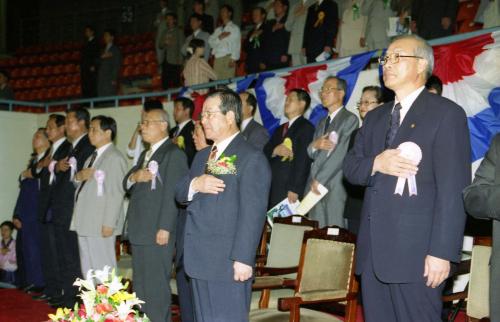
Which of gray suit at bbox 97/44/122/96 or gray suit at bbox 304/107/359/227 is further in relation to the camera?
gray suit at bbox 97/44/122/96

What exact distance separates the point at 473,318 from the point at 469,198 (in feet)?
2.12

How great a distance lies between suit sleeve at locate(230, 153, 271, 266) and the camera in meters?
2.59

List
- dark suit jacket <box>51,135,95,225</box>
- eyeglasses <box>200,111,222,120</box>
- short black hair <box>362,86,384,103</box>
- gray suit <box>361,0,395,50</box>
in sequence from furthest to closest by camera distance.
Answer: gray suit <box>361,0,395,50</box> < dark suit jacket <box>51,135,95,225</box> < short black hair <box>362,86,384,103</box> < eyeglasses <box>200,111,222,120</box>

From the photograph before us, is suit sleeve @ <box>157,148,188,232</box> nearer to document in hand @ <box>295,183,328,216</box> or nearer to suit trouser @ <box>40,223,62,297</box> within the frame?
document in hand @ <box>295,183,328,216</box>

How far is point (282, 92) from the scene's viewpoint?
5.70 meters

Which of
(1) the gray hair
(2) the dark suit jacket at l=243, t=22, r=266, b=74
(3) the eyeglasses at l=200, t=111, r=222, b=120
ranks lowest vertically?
(3) the eyeglasses at l=200, t=111, r=222, b=120

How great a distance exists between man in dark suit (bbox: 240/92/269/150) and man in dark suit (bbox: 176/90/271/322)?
7.28 feet

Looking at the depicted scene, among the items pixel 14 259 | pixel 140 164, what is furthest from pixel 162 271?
pixel 14 259

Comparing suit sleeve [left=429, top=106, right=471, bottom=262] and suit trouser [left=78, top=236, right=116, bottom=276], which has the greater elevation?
suit sleeve [left=429, top=106, right=471, bottom=262]

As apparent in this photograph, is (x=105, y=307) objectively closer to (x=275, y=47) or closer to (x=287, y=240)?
(x=287, y=240)

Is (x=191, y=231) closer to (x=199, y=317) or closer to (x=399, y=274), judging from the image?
(x=199, y=317)

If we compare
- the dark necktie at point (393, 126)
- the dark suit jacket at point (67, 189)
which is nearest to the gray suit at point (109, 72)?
the dark suit jacket at point (67, 189)

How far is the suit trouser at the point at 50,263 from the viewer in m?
5.37

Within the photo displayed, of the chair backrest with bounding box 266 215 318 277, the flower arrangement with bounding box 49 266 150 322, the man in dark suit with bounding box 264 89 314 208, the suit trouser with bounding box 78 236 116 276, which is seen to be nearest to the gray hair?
the flower arrangement with bounding box 49 266 150 322
